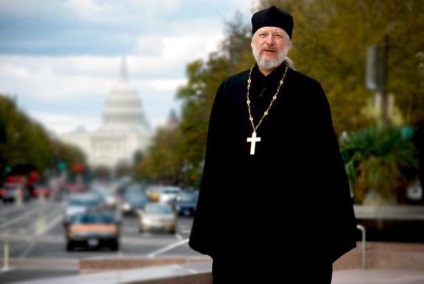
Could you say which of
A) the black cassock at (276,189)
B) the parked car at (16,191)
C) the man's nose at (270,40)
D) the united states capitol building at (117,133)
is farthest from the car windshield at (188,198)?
the united states capitol building at (117,133)

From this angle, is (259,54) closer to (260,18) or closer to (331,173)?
(260,18)

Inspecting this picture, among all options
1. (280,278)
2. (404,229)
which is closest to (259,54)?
(280,278)

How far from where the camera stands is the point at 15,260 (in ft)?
76.1

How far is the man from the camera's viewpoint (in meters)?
4.75

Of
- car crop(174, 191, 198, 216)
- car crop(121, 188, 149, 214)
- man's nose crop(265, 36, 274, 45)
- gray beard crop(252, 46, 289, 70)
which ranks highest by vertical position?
man's nose crop(265, 36, 274, 45)

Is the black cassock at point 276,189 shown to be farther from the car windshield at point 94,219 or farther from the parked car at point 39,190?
the parked car at point 39,190

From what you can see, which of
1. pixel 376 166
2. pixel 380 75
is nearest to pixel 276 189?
pixel 380 75

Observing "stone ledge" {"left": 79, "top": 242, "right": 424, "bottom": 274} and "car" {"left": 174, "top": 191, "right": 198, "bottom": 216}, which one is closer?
"stone ledge" {"left": 79, "top": 242, "right": 424, "bottom": 274}

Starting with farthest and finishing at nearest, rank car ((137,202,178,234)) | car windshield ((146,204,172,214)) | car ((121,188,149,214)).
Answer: car ((121,188,149,214))
car ((137,202,178,234))
car windshield ((146,204,172,214))

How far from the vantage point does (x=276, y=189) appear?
475 centimetres

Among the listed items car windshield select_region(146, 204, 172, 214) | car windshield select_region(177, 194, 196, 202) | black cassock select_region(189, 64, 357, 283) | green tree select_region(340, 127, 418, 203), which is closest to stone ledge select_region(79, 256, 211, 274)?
car windshield select_region(177, 194, 196, 202)

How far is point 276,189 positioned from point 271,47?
0.61m

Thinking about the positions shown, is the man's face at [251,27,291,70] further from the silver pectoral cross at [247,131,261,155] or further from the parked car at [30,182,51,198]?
the parked car at [30,182,51,198]

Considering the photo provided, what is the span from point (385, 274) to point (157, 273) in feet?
15.1
